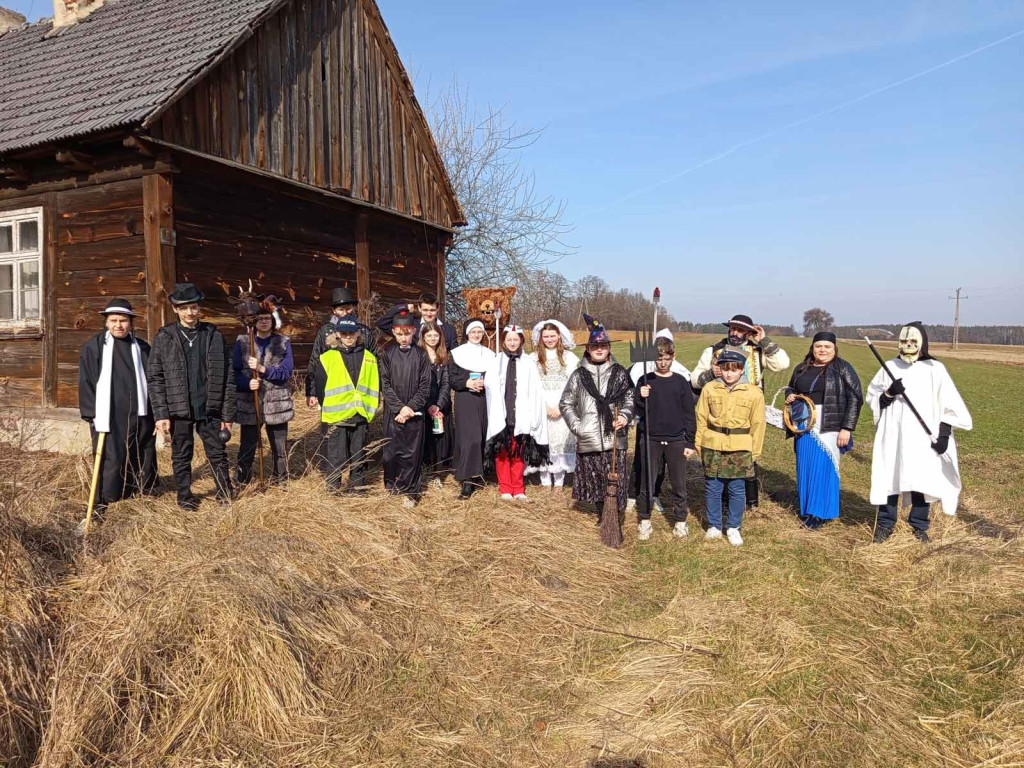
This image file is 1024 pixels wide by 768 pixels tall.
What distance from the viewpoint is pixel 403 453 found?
623cm

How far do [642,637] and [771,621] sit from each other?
2.78ft

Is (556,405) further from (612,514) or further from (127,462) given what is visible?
(127,462)

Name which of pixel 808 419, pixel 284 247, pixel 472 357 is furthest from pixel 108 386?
pixel 808 419

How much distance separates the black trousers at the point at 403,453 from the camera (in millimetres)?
6211

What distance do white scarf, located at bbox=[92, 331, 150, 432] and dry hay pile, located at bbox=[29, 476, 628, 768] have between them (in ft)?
2.69

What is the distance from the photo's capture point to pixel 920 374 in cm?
552

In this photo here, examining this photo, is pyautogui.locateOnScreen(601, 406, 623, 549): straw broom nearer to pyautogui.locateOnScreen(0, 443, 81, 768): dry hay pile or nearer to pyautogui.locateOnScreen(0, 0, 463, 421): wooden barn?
pyautogui.locateOnScreen(0, 443, 81, 768): dry hay pile

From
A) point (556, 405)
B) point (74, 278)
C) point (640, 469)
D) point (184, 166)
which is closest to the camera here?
point (640, 469)

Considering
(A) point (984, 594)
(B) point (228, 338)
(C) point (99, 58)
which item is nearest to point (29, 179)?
(C) point (99, 58)

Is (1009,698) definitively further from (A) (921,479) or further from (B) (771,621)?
(A) (921,479)

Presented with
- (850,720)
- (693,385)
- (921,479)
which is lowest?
(850,720)

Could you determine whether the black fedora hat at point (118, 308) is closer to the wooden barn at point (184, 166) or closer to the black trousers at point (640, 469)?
the wooden barn at point (184, 166)

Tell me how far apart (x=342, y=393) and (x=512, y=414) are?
1668mm

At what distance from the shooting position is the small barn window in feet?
28.9
